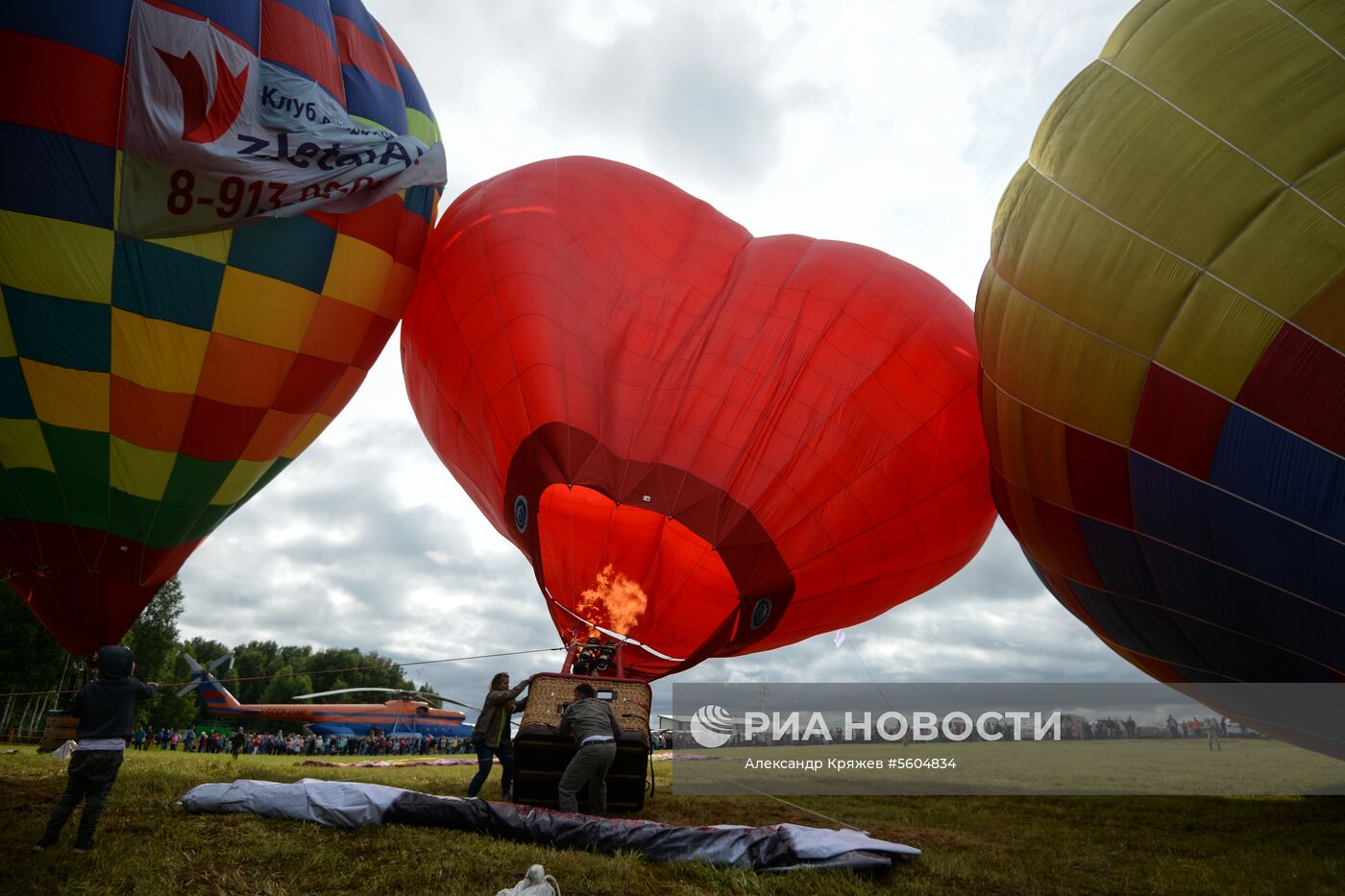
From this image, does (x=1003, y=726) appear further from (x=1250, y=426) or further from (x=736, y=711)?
(x=1250, y=426)

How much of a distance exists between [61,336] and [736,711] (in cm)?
708

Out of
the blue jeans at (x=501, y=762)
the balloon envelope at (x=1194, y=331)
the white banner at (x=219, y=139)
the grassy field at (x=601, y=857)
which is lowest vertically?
the grassy field at (x=601, y=857)

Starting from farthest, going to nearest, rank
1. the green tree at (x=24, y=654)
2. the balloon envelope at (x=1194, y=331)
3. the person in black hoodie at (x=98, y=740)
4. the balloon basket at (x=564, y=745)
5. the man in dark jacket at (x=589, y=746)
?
the green tree at (x=24, y=654) → the balloon basket at (x=564, y=745) → the man in dark jacket at (x=589, y=746) → the balloon envelope at (x=1194, y=331) → the person in black hoodie at (x=98, y=740)

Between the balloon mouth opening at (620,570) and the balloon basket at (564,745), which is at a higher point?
the balloon mouth opening at (620,570)

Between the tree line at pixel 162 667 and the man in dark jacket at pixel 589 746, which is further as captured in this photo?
the tree line at pixel 162 667

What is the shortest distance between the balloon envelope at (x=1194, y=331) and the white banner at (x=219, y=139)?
5.55 m

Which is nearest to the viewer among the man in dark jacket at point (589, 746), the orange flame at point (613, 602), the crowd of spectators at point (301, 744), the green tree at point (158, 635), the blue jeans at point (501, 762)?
the man in dark jacket at point (589, 746)

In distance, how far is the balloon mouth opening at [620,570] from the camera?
8219 millimetres

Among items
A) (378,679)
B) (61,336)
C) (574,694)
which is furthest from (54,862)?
(378,679)

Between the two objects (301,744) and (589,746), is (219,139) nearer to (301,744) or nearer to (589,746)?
(589,746)

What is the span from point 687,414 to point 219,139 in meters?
4.47

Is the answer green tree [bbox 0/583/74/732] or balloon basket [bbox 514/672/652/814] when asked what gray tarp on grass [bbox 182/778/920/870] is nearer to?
balloon basket [bbox 514/672/652/814]

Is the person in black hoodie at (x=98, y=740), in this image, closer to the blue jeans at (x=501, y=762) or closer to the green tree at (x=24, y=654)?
the blue jeans at (x=501, y=762)

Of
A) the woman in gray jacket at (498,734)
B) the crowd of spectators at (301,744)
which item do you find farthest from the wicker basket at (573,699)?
the crowd of spectators at (301,744)
